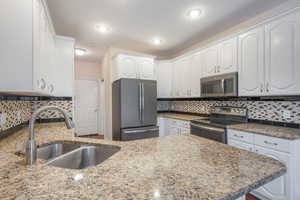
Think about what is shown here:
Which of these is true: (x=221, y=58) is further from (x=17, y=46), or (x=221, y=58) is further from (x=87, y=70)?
(x=87, y=70)

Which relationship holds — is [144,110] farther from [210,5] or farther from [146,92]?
[210,5]

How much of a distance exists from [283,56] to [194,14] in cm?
129

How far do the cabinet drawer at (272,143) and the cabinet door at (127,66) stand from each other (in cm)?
239

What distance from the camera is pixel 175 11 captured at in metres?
2.15

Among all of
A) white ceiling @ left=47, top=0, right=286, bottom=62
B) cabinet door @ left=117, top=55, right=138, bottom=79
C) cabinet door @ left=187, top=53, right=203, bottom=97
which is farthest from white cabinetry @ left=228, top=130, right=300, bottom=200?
cabinet door @ left=117, top=55, right=138, bottom=79

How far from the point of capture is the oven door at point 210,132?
214 cm

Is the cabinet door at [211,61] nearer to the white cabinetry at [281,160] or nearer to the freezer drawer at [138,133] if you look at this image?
the white cabinetry at [281,160]

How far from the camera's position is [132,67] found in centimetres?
317

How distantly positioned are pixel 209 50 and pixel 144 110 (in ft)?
5.66

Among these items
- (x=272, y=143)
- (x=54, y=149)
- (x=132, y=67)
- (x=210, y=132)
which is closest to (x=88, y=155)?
(x=54, y=149)

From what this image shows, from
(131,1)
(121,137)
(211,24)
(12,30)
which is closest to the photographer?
(12,30)

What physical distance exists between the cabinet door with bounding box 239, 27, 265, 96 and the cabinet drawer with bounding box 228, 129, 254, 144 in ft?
1.99

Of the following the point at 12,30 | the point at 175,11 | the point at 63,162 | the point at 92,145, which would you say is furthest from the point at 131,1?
the point at 63,162

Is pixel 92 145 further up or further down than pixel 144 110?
further down
